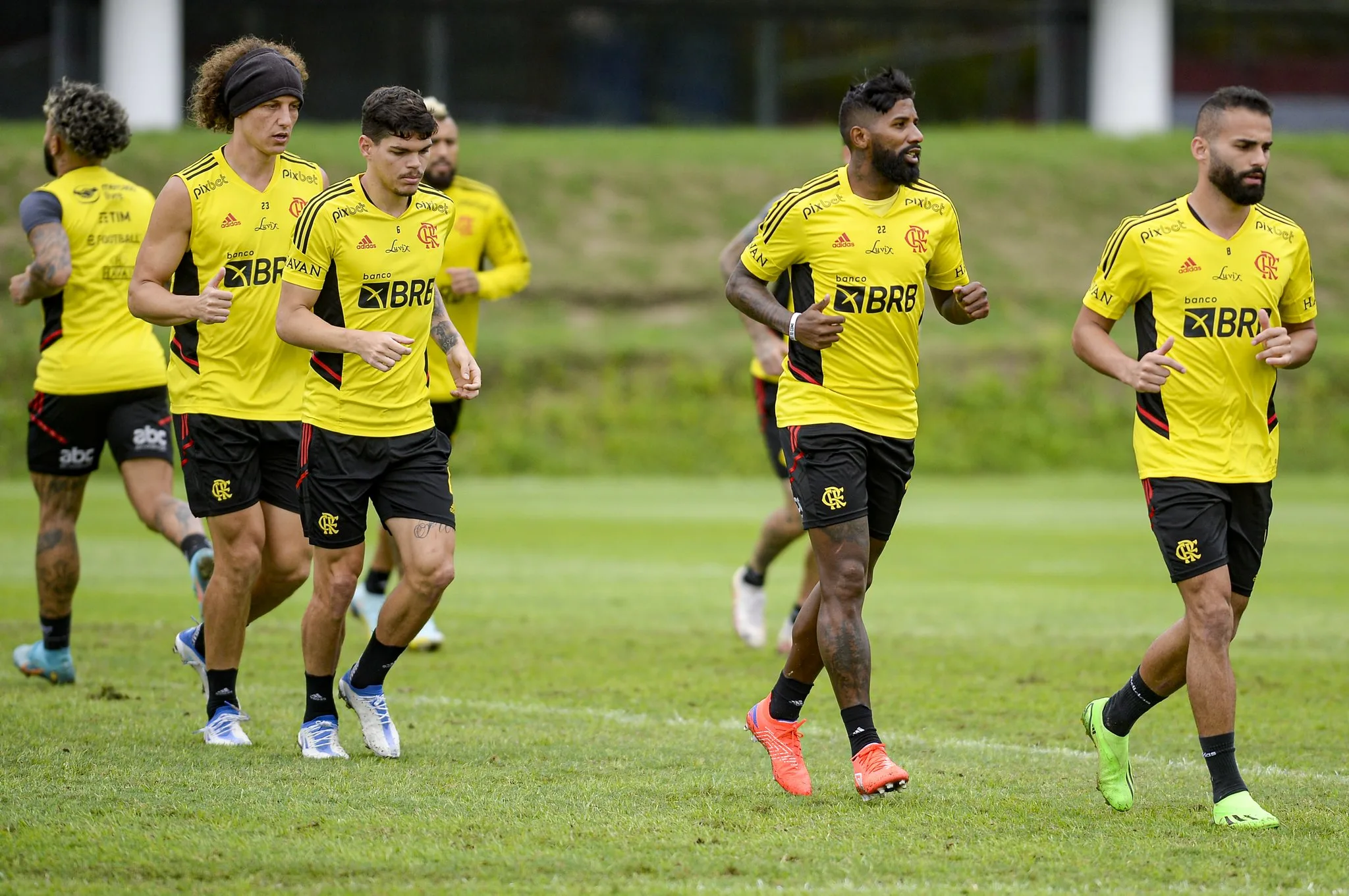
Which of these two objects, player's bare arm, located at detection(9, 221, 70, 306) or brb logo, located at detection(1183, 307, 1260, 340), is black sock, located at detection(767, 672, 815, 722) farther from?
player's bare arm, located at detection(9, 221, 70, 306)

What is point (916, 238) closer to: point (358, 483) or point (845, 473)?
point (845, 473)

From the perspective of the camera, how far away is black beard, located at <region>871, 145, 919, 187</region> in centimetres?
620

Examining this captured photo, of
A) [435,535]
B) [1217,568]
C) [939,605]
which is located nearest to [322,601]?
[435,535]

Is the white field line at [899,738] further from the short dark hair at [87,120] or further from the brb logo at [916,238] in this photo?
the short dark hair at [87,120]

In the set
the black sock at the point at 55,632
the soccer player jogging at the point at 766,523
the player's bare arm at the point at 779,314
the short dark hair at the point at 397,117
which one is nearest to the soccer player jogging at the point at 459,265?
the soccer player jogging at the point at 766,523

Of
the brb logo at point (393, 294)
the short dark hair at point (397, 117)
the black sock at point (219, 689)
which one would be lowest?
the black sock at point (219, 689)

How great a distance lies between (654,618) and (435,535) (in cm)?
511

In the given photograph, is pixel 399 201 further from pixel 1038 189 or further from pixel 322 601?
pixel 1038 189

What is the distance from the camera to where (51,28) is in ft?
116

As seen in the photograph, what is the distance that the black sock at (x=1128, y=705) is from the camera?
6137mm

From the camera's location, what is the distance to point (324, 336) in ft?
20.7

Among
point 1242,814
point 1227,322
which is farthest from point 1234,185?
point 1242,814

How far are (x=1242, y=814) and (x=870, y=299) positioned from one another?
2.23 meters

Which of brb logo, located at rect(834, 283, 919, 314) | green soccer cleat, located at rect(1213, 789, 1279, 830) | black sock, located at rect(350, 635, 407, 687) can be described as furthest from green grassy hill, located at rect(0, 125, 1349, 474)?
green soccer cleat, located at rect(1213, 789, 1279, 830)
